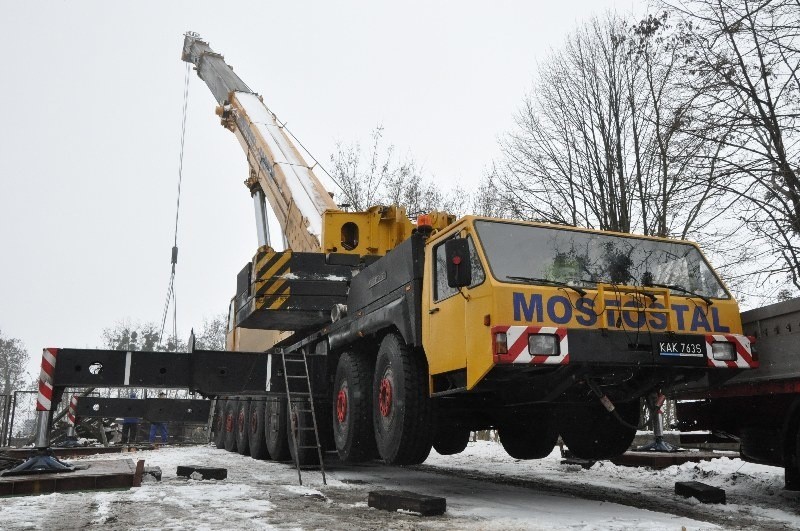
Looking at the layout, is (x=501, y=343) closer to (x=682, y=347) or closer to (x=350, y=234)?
(x=682, y=347)

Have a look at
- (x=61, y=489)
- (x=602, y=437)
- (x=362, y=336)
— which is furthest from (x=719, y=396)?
(x=61, y=489)

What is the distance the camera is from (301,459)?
32.0 feet

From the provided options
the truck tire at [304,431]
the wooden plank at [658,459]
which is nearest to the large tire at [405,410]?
the truck tire at [304,431]

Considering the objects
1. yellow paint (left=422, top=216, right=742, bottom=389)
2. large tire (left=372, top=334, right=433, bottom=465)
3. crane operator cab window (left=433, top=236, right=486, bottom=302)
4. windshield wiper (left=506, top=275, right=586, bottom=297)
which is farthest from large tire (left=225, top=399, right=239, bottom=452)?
windshield wiper (left=506, top=275, right=586, bottom=297)

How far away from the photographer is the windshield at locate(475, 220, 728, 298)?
6.00 meters

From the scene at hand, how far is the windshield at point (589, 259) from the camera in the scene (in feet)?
19.7

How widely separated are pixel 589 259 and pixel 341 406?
3.46 metres

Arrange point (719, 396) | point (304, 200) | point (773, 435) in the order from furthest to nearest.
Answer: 1. point (304, 200)
2. point (719, 396)
3. point (773, 435)

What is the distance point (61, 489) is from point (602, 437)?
541 cm

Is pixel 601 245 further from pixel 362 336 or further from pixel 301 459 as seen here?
pixel 301 459

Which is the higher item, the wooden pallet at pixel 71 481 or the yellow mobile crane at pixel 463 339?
the yellow mobile crane at pixel 463 339

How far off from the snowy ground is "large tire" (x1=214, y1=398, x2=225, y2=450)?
18.6 feet

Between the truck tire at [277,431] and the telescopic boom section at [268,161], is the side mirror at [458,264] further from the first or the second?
the truck tire at [277,431]

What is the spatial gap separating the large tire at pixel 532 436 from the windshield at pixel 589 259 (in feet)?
6.32
